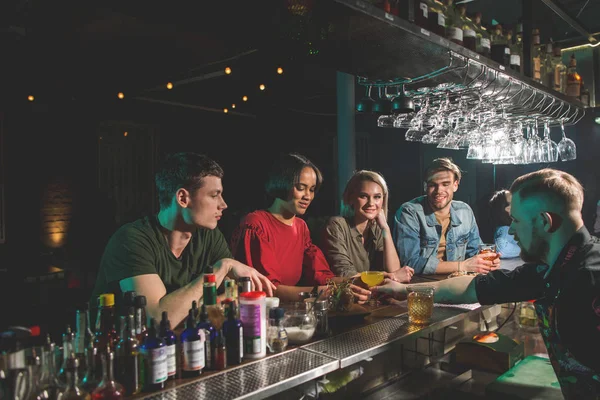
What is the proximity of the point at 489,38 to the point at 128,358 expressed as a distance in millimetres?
3324

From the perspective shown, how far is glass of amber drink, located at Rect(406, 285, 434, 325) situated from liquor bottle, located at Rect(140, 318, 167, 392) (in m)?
1.10

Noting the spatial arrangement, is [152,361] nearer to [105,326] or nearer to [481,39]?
[105,326]

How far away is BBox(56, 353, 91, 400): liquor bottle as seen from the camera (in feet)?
3.83

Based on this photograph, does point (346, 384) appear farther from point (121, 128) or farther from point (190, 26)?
point (121, 128)

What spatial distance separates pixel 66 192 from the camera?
7.19 m

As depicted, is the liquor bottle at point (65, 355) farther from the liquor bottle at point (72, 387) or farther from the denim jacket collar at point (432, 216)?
the denim jacket collar at point (432, 216)

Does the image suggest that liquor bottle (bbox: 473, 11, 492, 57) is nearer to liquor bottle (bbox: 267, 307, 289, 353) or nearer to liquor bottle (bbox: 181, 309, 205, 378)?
liquor bottle (bbox: 267, 307, 289, 353)

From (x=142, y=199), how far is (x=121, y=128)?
131cm

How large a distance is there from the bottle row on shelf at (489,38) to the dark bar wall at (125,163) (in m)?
→ 0.55

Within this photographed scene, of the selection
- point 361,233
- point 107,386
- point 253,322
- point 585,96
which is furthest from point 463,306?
point 585,96

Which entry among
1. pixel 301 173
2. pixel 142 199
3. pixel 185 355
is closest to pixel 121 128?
pixel 142 199

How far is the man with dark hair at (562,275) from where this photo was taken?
5.24ft

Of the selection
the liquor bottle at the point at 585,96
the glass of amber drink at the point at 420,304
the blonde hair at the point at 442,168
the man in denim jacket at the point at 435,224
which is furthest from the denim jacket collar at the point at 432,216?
the liquor bottle at the point at 585,96

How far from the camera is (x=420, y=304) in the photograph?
6.46 feet
